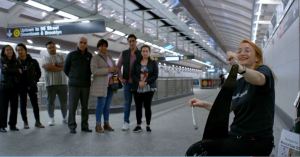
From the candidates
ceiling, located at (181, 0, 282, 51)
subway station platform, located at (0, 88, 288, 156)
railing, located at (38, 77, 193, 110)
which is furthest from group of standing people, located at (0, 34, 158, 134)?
ceiling, located at (181, 0, 282, 51)

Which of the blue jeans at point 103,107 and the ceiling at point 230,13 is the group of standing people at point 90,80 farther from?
the ceiling at point 230,13

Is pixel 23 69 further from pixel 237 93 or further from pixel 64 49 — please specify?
pixel 64 49

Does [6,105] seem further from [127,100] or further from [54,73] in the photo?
[127,100]

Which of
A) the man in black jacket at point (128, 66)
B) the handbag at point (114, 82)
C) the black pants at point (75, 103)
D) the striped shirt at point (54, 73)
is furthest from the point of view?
the striped shirt at point (54, 73)

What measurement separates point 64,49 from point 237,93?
1641 cm

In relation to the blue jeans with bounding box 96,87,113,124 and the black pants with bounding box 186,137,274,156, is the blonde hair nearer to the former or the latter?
the black pants with bounding box 186,137,274,156

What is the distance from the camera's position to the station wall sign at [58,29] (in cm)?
1046

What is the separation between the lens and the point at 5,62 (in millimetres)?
6113

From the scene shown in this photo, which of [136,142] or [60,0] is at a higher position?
[60,0]

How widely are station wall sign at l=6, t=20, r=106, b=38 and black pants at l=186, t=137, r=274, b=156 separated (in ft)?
27.8

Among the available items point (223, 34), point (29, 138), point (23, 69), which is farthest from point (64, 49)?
point (29, 138)

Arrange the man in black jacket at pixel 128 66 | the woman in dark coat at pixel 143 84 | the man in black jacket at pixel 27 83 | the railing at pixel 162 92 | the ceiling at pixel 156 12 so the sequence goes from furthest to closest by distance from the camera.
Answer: the ceiling at pixel 156 12, the railing at pixel 162 92, the man in black jacket at pixel 27 83, the man in black jacket at pixel 128 66, the woman in dark coat at pixel 143 84

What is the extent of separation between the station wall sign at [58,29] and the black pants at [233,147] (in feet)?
27.8

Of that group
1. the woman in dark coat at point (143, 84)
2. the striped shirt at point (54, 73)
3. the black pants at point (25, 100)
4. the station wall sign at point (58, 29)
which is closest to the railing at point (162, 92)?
the station wall sign at point (58, 29)
